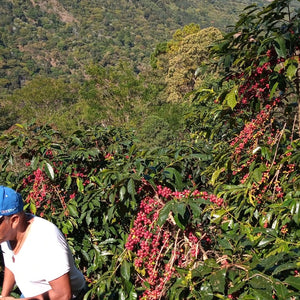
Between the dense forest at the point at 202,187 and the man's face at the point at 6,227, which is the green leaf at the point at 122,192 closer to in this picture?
the dense forest at the point at 202,187

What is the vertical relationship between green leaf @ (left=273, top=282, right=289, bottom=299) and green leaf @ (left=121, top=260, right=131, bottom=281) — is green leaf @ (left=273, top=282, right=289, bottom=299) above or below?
above

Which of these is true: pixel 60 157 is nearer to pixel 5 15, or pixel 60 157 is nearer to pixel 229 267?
pixel 229 267

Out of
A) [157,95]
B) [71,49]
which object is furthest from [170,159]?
[71,49]

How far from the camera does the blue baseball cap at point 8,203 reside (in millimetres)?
1541

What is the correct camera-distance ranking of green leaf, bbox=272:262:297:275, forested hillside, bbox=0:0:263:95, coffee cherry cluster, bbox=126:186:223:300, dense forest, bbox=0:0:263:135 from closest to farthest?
green leaf, bbox=272:262:297:275 < coffee cherry cluster, bbox=126:186:223:300 < dense forest, bbox=0:0:263:135 < forested hillside, bbox=0:0:263:95

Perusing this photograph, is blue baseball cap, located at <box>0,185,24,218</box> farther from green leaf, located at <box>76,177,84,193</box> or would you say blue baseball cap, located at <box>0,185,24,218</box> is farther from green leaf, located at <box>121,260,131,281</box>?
green leaf, located at <box>76,177,84,193</box>

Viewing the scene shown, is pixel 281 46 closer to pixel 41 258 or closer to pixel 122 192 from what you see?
Answer: pixel 122 192

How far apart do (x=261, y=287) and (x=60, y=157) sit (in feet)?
6.44

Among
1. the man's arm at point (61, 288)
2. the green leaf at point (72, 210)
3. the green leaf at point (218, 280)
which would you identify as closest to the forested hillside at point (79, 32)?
the green leaf at point (72, 210)

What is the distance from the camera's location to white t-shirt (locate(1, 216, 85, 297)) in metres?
1.58

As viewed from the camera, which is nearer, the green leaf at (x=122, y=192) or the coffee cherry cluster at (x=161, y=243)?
the coffee cherry cluster at (x=161, y=243)

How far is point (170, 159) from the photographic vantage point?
6.93ft

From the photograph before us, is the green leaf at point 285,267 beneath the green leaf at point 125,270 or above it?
above

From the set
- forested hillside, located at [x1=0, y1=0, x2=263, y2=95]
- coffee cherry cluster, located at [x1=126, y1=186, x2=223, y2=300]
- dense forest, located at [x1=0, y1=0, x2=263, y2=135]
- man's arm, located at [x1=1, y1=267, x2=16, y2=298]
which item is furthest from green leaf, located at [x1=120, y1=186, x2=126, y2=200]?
forested hillside, located at [x1=0, y1=0, x2=263, y2=95]
